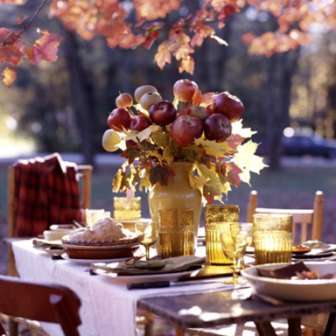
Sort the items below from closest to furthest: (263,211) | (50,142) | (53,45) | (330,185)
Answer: (53,45) < (263,211) < (330,185) < (50,142)

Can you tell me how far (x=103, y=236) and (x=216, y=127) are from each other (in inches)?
24.0

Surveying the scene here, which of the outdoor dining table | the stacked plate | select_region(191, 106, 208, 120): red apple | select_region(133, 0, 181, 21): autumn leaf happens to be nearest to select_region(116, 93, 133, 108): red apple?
select_region(191, 106, 208, 120): red apple

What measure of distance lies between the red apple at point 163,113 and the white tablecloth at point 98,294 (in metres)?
0.65

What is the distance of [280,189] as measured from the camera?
18.1 metres

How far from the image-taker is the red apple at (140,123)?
3.30 m

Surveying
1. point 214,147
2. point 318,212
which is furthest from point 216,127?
point 318,212

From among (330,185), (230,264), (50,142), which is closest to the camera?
(230,264)

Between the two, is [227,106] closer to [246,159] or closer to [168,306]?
[246,159]

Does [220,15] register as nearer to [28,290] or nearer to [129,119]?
[129,119]

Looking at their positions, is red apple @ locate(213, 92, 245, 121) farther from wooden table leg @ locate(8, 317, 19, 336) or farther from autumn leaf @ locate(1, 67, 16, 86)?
wooden table leg @ locate(8, 317, 19, 336)

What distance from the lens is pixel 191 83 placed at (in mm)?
3391

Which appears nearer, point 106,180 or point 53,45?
point 53,45

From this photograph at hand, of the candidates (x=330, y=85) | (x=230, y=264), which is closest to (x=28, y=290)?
(x=230, y=264)

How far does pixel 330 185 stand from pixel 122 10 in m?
14.8
